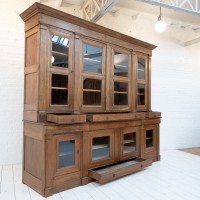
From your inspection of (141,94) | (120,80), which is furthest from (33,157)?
(141,94)

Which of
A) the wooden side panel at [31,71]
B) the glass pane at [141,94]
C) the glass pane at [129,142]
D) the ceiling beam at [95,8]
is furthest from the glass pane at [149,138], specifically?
the ceiling beam at [95,8]

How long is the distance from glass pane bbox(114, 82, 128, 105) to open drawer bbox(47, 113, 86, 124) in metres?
1.03

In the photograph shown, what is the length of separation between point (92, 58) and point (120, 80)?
2.41ft

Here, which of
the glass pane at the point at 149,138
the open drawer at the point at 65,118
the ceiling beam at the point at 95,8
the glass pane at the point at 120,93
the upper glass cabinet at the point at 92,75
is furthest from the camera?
the glass pane at the point at 149,138

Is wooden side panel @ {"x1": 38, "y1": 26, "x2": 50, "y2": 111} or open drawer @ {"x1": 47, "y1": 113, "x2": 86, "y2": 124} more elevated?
wooden side panel @ {"x1": 38, "y1": 26, "x2": 50, "y2": 111}

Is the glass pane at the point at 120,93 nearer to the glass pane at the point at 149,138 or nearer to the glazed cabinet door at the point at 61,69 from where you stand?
the glass pane at the point at 149,138

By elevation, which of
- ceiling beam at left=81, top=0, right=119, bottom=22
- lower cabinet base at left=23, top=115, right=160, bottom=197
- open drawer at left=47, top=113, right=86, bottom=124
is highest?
ceiling beam at left=81, top=0, right=119, bottom=22

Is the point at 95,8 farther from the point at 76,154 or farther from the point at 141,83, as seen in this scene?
the point at 76,154

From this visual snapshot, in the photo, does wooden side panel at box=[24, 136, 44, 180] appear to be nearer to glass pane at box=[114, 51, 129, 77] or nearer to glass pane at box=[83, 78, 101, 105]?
glass pane at box=[83, 78, 101, 105]

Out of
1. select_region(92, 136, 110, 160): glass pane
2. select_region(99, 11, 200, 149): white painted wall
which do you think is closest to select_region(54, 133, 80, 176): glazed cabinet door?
select_region(92, 136, 110, 160): glass pane

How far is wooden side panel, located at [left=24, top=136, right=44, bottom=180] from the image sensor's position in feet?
8.96

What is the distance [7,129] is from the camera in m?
3.81

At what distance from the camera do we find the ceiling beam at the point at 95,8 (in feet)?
11.7

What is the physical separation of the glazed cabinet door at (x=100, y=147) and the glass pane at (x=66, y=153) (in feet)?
0.92
